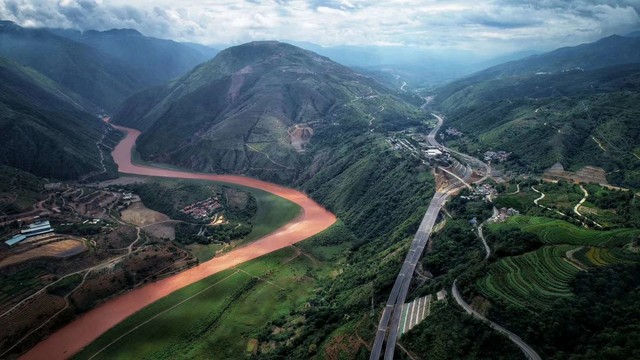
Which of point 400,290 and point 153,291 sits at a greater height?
point 400,290

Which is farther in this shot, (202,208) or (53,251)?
(202,208)

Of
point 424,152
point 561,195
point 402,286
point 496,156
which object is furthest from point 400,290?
point 496,156

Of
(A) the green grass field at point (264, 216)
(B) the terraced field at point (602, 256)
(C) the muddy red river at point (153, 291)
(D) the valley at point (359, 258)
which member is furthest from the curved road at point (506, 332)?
(A) the green grass field at point (264, 216)

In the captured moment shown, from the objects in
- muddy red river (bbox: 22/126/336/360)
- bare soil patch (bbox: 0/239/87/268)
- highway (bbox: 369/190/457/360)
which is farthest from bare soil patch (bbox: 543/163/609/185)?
bare soil patch (bbox: 0/239/87/268)

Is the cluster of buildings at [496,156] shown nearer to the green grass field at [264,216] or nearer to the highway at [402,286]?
the highway at [402,286]

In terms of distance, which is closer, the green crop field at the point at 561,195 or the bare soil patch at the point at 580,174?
the green crop field at the point at 561,195

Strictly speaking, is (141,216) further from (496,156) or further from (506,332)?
(496,156)
